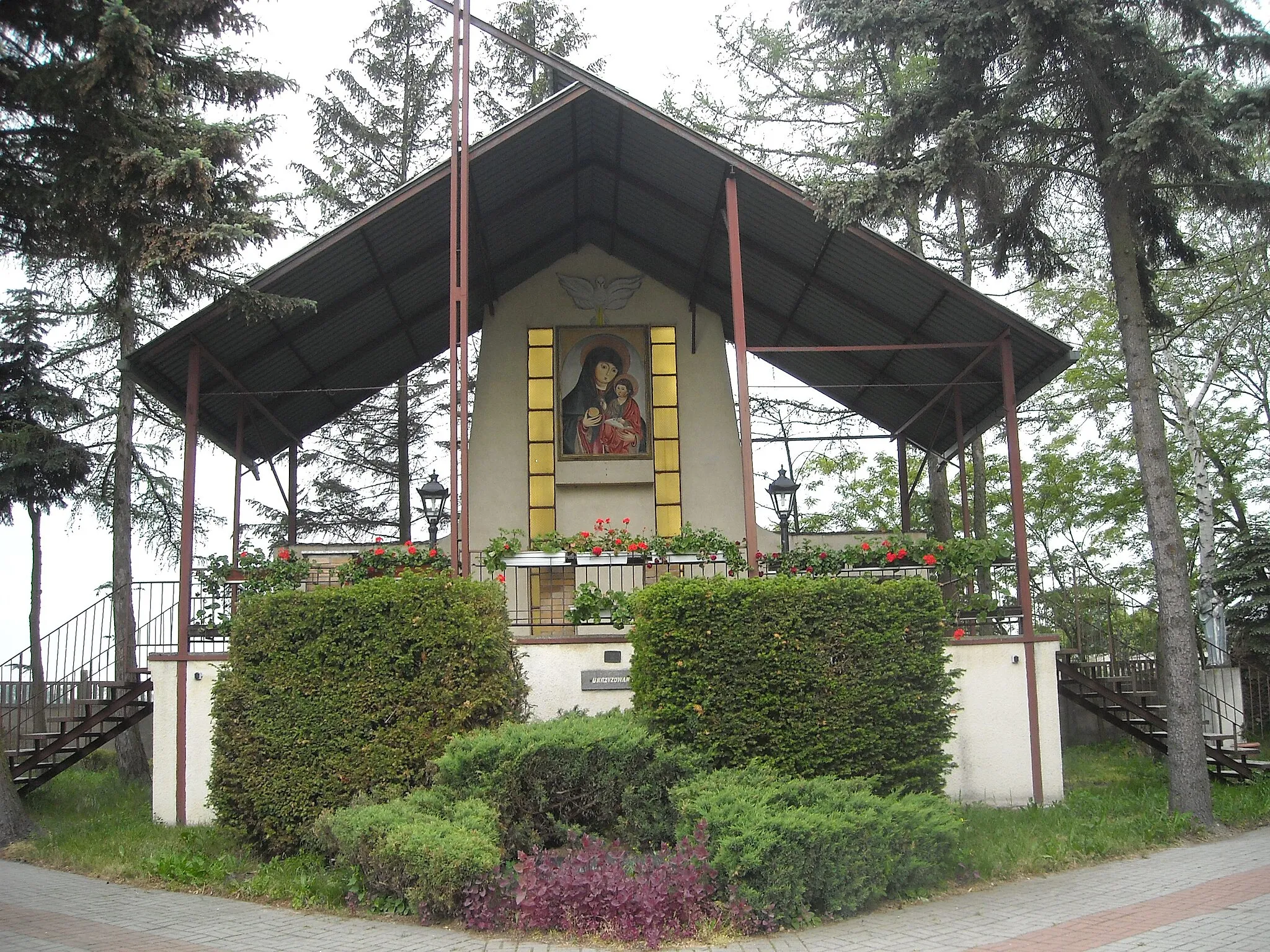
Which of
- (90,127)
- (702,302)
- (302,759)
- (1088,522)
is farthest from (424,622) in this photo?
(1088,522)

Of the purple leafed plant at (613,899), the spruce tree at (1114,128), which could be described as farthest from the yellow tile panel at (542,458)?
the purple leafed plant at (613,899)

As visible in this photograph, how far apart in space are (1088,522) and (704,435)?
10.7 m

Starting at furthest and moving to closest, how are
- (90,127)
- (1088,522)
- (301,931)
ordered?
(1088,522)
(90,127)
(301,931)

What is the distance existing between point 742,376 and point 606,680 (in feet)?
11.6

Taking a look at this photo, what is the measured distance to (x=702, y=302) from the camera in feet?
58.7

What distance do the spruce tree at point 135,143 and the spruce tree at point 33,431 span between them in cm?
463

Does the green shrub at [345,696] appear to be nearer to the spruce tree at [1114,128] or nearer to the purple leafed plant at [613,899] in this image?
the purple leafed plant at [613,899]

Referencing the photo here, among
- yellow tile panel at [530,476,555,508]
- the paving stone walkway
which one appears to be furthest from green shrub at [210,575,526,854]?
yellow tile panel at [530,476,555,508]

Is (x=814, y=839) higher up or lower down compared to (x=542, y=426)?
lower down

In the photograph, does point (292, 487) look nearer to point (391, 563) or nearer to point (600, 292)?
point (600, 292)

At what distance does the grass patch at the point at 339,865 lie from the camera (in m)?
8.97

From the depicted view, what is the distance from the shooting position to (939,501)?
2055cm

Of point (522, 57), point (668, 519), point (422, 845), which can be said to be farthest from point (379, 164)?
point (422, 845)

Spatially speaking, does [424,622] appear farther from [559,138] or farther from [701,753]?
[559,138]
